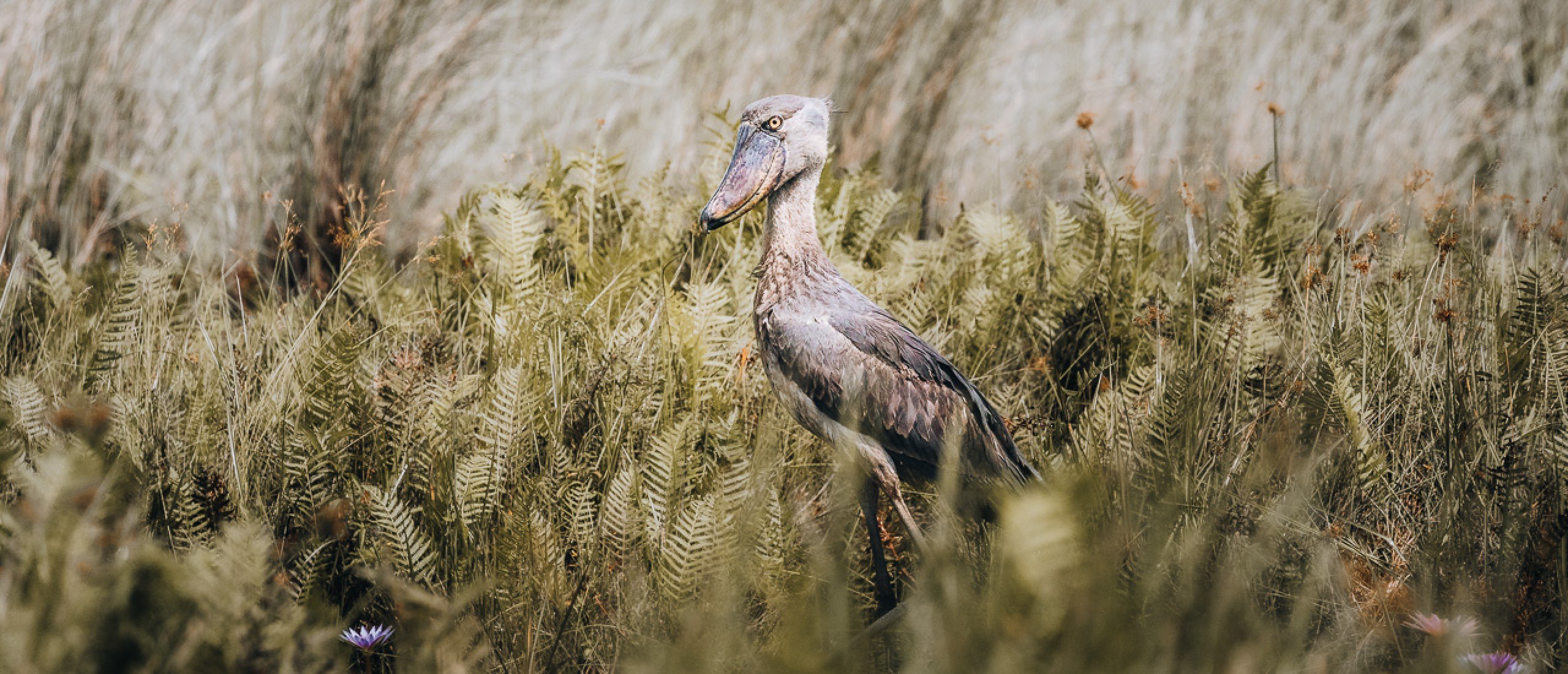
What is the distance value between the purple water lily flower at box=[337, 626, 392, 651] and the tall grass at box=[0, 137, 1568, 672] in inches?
2.2

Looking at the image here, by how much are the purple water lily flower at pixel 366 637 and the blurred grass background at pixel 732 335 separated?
0.05m

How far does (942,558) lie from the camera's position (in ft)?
4.03

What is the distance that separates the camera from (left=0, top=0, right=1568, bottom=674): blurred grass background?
139 centimetres

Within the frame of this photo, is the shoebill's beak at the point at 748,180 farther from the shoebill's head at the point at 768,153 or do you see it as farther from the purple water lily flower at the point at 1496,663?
the purple water lily flower at the point at 1496,663

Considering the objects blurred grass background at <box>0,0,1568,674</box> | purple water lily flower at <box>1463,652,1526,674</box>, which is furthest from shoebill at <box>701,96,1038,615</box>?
purple water lily flower at <box>1463,652,1526,674</box>

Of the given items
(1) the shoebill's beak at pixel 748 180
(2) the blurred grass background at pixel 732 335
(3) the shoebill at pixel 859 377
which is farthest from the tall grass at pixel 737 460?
(1) the shoebill's beak at pixel 748 180

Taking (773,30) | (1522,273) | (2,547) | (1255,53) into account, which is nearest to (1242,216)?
(1522,273)

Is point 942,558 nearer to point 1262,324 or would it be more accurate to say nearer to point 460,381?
point 460,381

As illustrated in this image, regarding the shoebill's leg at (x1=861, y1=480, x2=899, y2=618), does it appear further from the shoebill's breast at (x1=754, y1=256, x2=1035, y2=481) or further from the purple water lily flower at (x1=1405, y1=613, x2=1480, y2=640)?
the purple water lily flower at (x1=1405, y1=613, x2=1480, y2=640)

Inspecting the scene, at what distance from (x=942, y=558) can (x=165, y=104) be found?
3416 mm

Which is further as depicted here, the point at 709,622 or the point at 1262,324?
the point at 1262,324

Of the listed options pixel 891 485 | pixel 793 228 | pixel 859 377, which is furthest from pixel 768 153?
pixel 891 485

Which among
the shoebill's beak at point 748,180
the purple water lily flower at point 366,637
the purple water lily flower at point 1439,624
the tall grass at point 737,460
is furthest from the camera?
the shoebill's beak at point 748,180

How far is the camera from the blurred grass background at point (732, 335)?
1.39 meters
